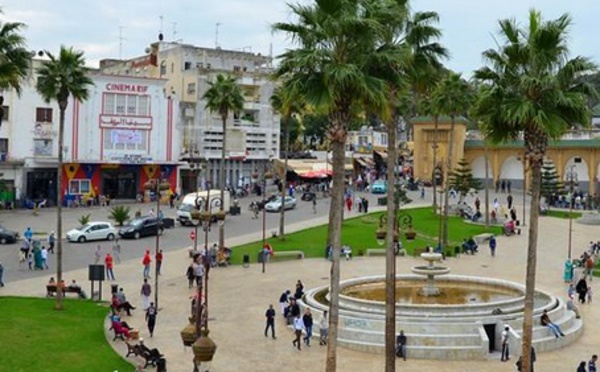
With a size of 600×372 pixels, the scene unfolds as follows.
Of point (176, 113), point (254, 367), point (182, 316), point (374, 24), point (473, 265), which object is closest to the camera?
point (374, 24)

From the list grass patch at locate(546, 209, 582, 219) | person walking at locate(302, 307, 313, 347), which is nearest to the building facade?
grass patch at locate(546, 209, 582, 219)

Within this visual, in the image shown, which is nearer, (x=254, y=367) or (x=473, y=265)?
(x=254, y=367)

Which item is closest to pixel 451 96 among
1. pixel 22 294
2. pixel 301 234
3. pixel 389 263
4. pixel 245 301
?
pixel 301 234

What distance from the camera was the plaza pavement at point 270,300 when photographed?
83.5 ft

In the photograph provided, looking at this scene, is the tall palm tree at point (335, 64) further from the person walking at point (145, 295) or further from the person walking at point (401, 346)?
the person walking at point (145, 295)

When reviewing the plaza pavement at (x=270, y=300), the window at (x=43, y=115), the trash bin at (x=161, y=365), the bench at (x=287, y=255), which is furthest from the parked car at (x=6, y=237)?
the trash bin at (x=161, y=365)

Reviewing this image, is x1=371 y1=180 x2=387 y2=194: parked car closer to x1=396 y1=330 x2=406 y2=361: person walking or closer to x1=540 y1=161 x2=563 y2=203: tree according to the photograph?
x1=540 y1=161 x2=563 y2=203: tree

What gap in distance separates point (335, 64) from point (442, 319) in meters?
13.1

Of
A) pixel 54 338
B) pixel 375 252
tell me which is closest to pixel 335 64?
pixel 54 338

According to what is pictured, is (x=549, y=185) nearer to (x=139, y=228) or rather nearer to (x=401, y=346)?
(x=139, y=228)

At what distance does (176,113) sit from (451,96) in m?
30.0

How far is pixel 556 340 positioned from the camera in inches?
1095

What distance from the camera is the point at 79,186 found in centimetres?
7200

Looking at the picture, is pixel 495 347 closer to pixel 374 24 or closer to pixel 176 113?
pixel 374 24
